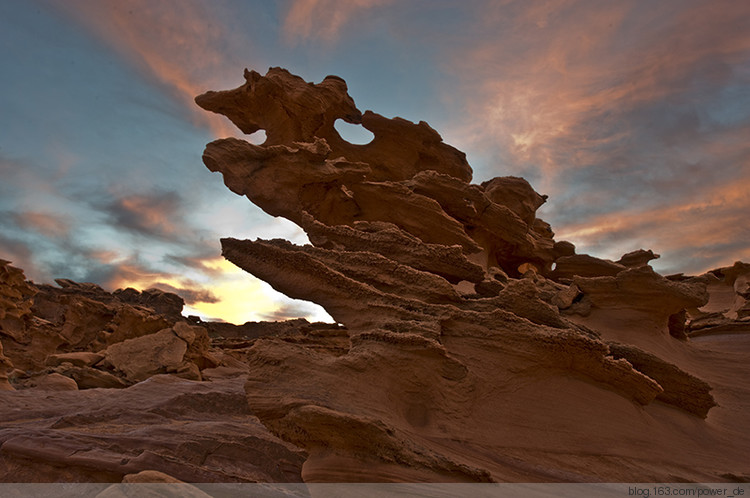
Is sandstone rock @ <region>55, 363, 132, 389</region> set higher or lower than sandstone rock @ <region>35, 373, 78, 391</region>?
higher

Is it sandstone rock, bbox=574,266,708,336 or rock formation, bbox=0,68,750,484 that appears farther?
sandstone rock, bbox=574,266,708,336

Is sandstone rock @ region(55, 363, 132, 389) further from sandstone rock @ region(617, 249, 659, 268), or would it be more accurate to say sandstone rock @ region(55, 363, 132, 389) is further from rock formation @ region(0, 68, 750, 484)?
sandstone rock @ region(617, 249, 659, 268)

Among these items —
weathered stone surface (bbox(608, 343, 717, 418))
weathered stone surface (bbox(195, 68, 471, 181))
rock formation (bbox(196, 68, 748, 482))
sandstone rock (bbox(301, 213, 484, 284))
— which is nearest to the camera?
rock formation (bbox(196, 68, 748, 482))

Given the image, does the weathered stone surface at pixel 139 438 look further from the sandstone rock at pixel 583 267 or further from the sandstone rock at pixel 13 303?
the sandstone rock at pixel 583 267

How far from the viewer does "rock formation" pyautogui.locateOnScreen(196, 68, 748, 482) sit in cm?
515

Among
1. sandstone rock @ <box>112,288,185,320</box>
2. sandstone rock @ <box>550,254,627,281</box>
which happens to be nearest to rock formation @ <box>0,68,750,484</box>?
sandstone rock @ <box>550,254,627,281</box>

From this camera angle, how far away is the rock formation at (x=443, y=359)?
16.9 ft

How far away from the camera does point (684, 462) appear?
20.8 feet

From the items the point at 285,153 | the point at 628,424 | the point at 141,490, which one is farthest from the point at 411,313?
the point at 285,153

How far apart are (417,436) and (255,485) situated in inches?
83.5

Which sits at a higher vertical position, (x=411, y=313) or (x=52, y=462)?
(x=411, y=313)

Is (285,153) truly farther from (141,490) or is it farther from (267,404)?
(141,490)

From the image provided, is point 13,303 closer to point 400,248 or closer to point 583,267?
point 400,248

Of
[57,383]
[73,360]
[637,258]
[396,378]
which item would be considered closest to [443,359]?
[396,378]
